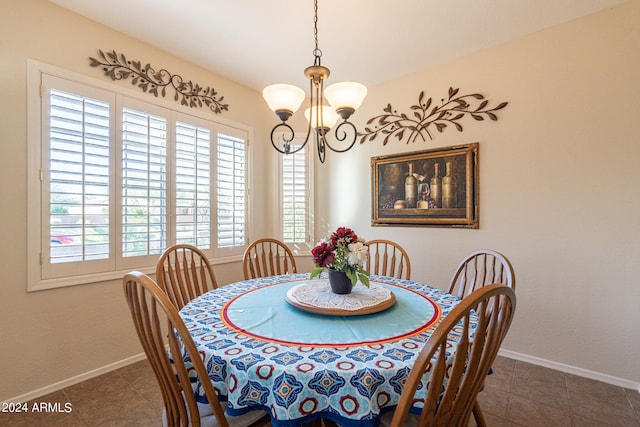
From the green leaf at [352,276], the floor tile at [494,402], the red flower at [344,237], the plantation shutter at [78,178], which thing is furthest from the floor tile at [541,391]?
the plantation shutter at [78,178]

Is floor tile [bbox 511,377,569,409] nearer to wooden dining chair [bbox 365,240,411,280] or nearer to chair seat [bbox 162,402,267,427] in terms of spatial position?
wooden dining chair [bbox 365,240,411,280]

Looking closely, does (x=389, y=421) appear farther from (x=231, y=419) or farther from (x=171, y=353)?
(x=171, y=353)

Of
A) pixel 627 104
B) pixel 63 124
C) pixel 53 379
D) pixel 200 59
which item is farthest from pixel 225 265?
pixel 627 104

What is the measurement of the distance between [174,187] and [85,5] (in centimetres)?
140

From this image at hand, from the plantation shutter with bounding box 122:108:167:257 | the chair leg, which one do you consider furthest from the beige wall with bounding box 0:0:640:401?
the chair leg

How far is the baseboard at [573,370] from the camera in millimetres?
2010

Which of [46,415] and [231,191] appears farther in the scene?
[231,191]

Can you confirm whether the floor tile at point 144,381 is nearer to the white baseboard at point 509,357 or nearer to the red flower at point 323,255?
the white baseboard at point 509,357

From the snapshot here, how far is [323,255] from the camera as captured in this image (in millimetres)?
1504

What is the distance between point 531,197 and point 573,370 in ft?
4.40

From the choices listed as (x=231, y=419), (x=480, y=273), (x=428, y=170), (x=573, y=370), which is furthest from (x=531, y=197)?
(x=231, y=419)

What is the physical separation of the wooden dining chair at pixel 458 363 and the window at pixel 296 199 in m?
2.73

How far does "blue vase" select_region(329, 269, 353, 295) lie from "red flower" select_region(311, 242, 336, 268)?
2.9 inches

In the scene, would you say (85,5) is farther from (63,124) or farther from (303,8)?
(303,8)
